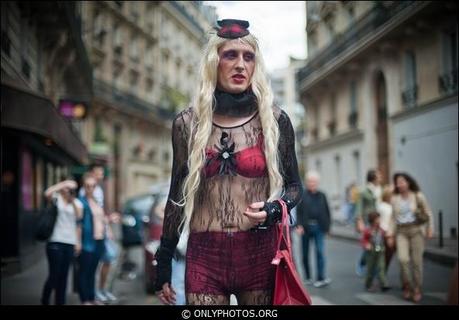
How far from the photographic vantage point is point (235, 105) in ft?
10.1

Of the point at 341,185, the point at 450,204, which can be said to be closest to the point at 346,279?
the point at 341,185

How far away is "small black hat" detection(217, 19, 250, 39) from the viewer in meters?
3.13

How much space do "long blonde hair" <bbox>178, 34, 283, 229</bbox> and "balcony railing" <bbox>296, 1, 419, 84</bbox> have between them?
1.76m

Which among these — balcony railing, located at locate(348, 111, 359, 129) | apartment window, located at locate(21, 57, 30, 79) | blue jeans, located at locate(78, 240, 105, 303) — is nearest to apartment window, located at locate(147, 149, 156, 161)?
balcony railing, located at locate(348, 111, 359, 129)

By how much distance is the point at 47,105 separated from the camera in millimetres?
7023

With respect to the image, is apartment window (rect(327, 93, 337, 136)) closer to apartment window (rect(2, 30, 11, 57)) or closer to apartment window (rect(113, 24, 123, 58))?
apartment window (rect(113, 24, 123, 58))

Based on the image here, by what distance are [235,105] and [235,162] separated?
0.94ft

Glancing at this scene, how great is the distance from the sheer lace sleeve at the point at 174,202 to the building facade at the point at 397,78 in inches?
65.2

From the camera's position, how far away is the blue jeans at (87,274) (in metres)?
7.27

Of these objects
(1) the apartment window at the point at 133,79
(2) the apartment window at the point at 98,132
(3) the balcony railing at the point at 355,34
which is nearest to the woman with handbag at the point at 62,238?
(2) the apartment window at the point at 98,132

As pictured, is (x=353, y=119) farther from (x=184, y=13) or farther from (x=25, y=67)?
(x=25, y=67)

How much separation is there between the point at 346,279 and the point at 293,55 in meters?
6.34

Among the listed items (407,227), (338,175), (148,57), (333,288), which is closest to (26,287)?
(148,57)

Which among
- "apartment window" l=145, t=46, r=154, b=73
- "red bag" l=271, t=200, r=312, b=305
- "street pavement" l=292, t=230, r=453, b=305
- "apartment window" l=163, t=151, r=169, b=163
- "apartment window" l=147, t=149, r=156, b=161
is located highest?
"apartment window" l=145, t=46, r=154, b=73
